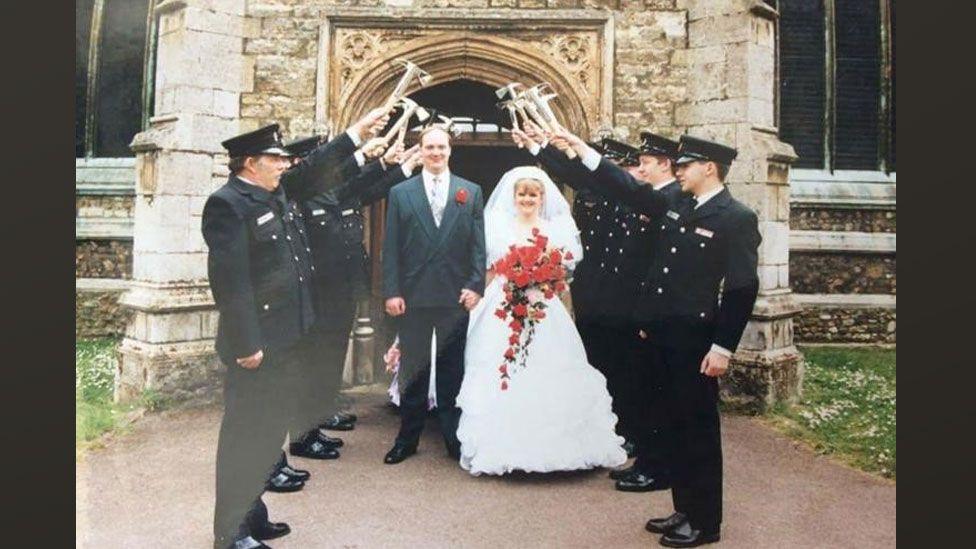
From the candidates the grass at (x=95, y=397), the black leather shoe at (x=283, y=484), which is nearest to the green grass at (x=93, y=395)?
the grass at (x=95, y=397)

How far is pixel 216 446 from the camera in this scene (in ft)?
10.3

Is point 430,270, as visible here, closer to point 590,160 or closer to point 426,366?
point 426,366

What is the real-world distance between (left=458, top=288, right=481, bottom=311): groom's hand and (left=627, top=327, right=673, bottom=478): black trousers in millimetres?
881

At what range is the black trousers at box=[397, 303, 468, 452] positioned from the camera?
12.7ft

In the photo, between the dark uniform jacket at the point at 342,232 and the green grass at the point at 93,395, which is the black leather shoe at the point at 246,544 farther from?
the dark uniform jacket at the point at 342,232

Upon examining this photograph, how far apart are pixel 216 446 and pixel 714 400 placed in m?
2.27

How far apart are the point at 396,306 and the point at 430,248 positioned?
38cm

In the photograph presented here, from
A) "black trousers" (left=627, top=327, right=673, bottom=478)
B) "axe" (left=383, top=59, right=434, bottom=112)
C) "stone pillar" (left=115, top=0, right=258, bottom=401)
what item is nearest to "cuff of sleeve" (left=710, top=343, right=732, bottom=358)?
"black trousers" (left=627, top=327, right=673, bottom=478)

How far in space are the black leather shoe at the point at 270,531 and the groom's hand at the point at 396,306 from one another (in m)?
1.30

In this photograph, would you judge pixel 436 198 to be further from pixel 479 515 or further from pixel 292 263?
pixel 479 515

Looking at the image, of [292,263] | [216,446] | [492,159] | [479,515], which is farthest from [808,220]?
[216,446]

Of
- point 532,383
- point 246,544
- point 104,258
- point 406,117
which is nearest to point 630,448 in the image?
point 532,383

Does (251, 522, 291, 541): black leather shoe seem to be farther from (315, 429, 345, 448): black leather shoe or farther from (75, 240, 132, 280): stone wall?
(75, 240, 132, 280): stone wall

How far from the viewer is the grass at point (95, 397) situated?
3.12 m
